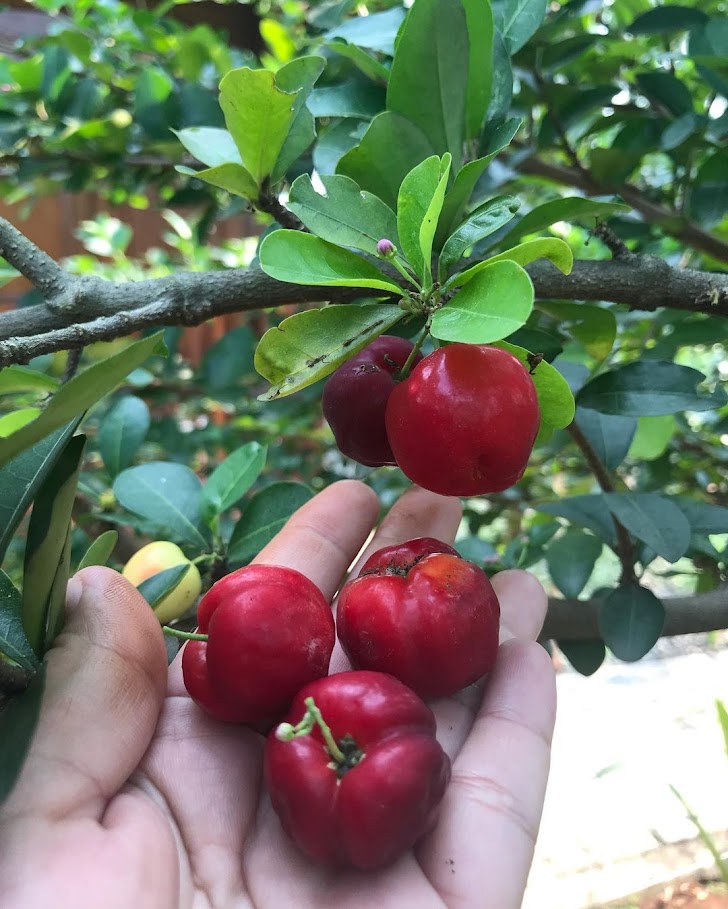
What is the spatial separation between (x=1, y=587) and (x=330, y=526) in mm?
452

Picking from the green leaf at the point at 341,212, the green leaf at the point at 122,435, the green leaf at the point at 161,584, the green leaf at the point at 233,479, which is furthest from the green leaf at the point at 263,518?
the green leaf at the point at 341,212

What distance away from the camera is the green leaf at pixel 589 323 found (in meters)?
0.77

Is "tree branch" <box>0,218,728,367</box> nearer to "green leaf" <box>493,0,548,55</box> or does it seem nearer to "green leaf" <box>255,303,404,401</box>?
"green leaf" <box>255,303,404,401</box>

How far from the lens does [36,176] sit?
1533 millimetres

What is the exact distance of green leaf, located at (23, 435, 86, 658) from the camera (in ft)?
1.81

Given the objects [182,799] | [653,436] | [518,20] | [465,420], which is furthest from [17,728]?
[653,436]

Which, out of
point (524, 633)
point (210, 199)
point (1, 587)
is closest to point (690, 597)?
point (524, 633)

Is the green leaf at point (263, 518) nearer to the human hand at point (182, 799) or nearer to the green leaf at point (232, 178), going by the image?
the human hand at point (182, 799)

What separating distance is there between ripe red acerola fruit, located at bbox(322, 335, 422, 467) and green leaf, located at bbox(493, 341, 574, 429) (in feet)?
0.37

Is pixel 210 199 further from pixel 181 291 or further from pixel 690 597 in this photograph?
pixel 690 597

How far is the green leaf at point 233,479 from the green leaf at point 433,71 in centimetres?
49

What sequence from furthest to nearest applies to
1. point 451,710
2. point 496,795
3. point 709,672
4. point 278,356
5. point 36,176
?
point 709,672 → point 36,176 → point 451,710 → point 496,795 → point 278,356

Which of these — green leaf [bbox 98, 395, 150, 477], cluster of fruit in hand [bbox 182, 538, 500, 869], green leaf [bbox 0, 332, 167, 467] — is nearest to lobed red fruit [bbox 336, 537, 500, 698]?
cluster of fruit in hand [bbox 182, 538, 500, 869]

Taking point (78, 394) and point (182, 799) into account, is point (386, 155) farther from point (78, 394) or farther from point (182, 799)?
point (182, 799)
